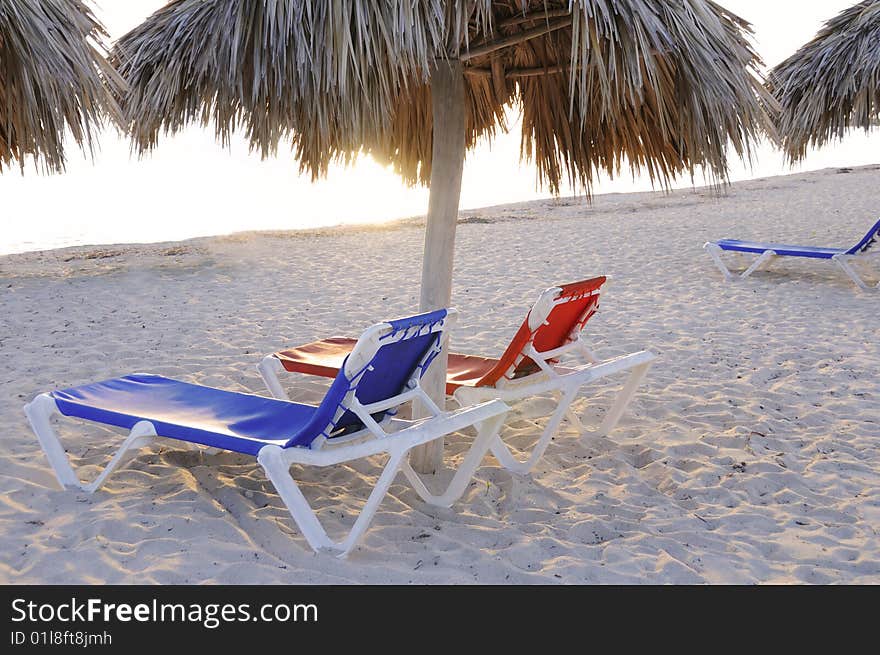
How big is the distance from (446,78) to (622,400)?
1717 millimetres

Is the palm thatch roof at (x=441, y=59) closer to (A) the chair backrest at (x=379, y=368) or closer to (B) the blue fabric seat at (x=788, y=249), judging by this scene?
(A) the chair backrest at (x=379, y=368)

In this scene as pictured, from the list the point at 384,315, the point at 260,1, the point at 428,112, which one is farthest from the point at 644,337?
the point at 260,1

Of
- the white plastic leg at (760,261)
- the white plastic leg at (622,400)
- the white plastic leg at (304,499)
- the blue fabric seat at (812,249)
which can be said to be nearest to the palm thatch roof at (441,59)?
the white plastic leg at (622,400)

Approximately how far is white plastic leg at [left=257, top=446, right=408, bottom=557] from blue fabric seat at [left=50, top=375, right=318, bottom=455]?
0.12 meters

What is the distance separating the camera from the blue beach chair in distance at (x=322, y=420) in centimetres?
262

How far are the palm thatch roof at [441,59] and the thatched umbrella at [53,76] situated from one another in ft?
0.49

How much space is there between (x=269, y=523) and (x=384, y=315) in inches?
153

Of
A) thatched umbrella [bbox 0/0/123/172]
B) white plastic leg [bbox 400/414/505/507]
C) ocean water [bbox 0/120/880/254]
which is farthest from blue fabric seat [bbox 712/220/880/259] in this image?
thatched umbrella [bbox 0/0/123/172]

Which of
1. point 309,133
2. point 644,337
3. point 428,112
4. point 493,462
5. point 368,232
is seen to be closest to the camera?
point 309,133

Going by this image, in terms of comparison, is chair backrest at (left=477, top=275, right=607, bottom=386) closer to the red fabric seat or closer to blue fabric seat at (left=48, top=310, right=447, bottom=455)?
the red fabric seat

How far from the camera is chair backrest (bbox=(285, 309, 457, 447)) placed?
8.52ft

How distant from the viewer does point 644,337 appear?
573cm

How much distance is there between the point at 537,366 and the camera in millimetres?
3812

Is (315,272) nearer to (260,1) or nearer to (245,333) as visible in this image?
(245,333)
